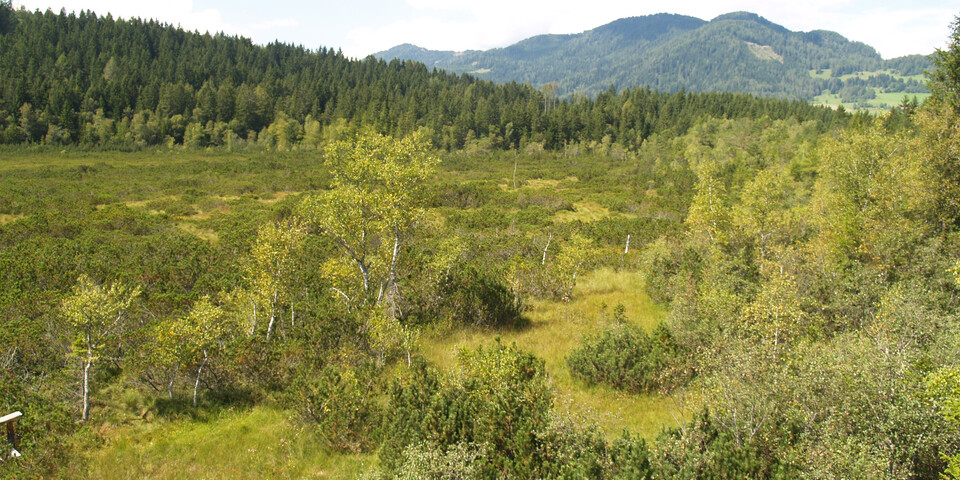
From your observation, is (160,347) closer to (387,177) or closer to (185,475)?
(185,475)

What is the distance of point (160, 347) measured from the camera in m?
9.67

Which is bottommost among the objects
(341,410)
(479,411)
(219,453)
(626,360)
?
(219,453)

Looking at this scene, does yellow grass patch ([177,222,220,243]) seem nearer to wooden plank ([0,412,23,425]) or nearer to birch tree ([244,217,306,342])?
birch tree ([244,217,306,342])

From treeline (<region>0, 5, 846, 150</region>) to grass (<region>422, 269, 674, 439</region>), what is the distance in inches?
2444

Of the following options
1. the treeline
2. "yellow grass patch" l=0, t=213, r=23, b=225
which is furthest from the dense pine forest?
the treeline

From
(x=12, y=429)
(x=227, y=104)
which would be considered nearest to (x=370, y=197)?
(x=12, y=429)

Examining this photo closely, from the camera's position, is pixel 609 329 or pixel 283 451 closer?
pixel 283 451

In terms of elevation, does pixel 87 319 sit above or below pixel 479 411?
above

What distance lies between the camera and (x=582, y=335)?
13.3m

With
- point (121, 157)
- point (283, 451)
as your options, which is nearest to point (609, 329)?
point (283, 451)

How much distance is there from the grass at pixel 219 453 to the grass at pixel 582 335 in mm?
3166

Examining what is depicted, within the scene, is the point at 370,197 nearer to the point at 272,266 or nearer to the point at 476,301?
the point at 272,266

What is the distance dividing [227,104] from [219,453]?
99.6 metres

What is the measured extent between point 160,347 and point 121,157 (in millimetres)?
73163
